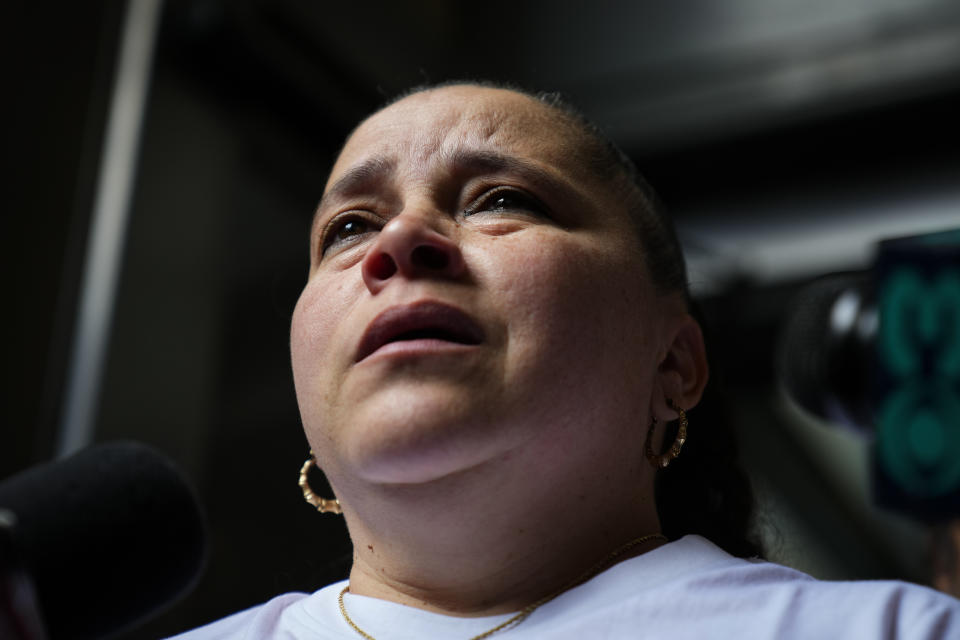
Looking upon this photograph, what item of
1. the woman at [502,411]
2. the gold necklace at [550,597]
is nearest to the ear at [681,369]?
the woman at [502,411]

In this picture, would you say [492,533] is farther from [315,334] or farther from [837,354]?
[837,354]

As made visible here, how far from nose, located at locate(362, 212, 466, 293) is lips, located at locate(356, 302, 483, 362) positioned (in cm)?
4

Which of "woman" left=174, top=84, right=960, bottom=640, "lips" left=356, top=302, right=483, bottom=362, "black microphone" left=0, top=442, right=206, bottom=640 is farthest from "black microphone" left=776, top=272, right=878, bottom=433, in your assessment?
"black microphone" left=0, top=442, right=206, bottom=640

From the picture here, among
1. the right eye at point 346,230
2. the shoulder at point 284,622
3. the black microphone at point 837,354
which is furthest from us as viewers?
the black microphone at point 837,354

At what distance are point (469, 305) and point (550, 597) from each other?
0.27m

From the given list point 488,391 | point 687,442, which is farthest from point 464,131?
point 687,442

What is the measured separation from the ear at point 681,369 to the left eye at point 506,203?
0.66 ft

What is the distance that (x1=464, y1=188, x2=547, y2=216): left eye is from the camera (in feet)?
2.97

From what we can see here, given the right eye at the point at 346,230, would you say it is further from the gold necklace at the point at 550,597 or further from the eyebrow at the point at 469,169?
the gold necklace at the point at 550,597

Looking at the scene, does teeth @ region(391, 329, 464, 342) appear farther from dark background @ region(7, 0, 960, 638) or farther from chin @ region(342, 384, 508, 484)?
dark background @ region(7, 0, 960, 638)

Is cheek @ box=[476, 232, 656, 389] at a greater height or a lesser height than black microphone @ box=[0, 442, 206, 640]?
greater

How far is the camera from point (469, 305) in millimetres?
782

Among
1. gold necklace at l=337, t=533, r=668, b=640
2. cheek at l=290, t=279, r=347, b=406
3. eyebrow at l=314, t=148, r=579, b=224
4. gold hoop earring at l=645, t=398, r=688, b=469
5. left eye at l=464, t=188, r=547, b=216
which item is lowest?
gold necklace at l=337, t=533, r=668, b=640

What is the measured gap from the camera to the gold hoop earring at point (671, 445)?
0.93 metres
